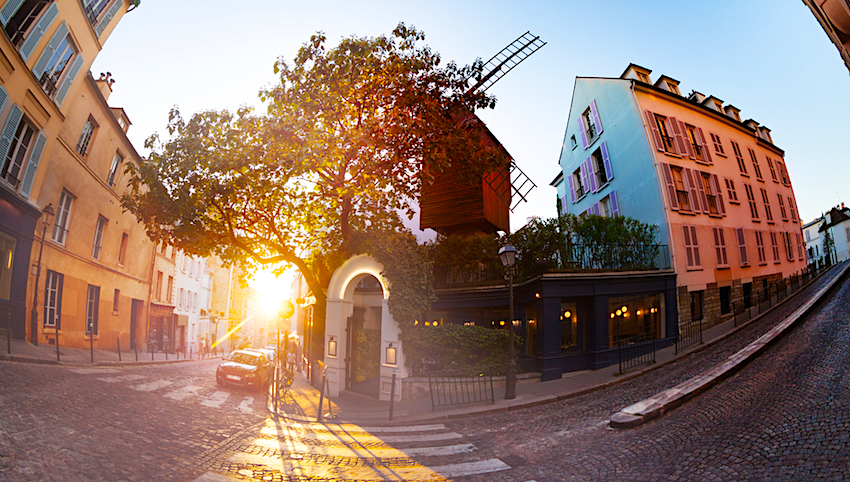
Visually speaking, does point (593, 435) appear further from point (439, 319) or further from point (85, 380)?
point (439, 319)

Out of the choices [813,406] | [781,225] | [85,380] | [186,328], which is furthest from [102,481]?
[781,225]

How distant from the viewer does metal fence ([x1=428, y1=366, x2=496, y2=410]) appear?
9883 mm

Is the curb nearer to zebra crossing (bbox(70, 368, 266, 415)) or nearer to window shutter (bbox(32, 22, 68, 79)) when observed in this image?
zebra crossing (bbox(70, 368, 266, 415))

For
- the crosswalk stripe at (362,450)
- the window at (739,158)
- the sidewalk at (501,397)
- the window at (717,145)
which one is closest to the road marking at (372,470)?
the crosswalk stripe at (362,450)

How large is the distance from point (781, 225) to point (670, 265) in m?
8.00

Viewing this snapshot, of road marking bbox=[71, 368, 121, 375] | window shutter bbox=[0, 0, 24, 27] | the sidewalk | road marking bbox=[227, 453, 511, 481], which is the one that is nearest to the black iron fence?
the sidewalk

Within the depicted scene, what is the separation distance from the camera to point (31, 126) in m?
2.14

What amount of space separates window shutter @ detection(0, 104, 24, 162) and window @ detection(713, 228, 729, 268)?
49.4 ft

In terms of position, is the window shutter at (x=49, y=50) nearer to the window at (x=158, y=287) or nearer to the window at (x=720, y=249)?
the window at (x=158, y=287)

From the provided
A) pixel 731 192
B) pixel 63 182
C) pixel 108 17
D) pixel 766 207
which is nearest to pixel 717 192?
pixel 731 192

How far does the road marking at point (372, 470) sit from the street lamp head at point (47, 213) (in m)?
2.43

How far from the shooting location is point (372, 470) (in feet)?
15.1

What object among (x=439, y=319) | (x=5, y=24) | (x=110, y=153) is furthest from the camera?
(x=439, y=319)

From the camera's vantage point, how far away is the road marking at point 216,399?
3103 millimetres
